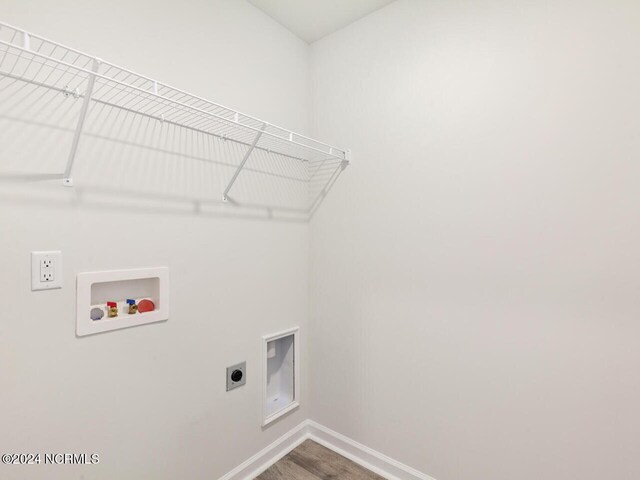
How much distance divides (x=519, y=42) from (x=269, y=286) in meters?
1.65

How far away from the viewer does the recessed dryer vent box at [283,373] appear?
6.33 feet

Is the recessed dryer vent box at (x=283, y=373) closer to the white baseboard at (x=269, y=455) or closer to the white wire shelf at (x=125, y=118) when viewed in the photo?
the white baseboard at (x=269, y=455)

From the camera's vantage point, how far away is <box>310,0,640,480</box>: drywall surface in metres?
1.15

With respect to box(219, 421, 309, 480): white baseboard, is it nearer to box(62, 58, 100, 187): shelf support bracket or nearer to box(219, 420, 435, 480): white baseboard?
box(219, 420, 435, 480): white baseboard

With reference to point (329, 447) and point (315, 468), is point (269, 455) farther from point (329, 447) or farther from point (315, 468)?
point (329, 447)

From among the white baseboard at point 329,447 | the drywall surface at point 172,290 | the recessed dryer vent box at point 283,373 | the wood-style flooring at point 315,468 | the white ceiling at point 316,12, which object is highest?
the white ceiling at point 316,12

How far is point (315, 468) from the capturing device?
5.74 feet

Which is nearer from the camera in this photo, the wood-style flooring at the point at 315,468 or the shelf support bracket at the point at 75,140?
the shelf support bracket at the point at 75,140

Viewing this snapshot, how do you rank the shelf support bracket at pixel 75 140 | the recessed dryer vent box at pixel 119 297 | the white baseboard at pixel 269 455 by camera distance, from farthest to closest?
the white baseboard at pixel 269 455, the recessed dryer vent box at pixel 119 297, the shelf support bracket at pixel 75 140

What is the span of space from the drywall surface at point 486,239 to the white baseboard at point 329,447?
2.1 inches

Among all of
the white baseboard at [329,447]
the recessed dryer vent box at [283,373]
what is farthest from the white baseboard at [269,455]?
the recessed dryer vent box at [283,373]

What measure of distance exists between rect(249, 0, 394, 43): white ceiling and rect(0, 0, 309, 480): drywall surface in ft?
0.23

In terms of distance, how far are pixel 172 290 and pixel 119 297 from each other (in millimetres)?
198

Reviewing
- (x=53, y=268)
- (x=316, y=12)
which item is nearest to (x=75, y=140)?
(x=53, y=268)
